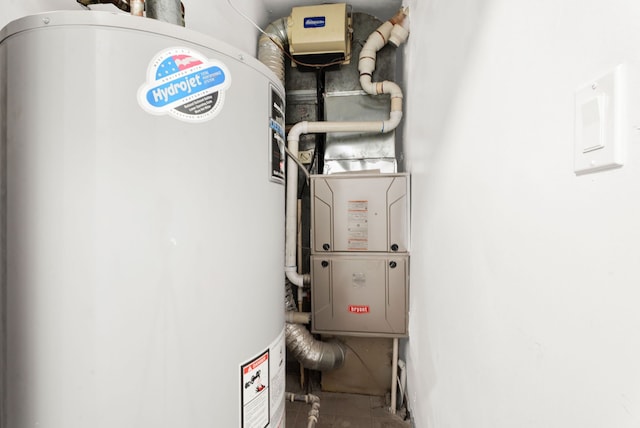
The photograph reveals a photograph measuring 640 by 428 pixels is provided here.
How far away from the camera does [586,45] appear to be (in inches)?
15.3

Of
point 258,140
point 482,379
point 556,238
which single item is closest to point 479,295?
point 482,379

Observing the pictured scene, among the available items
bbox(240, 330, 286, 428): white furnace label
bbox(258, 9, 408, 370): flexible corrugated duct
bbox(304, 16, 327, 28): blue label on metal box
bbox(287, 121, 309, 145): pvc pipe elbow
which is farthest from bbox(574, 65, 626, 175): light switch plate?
bbox(304, 16, 327, 28): blue label on metal box

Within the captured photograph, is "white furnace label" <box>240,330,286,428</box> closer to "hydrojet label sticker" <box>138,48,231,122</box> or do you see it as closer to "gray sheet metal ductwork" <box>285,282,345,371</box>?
"hydrojet label sticker" <box>138,48,231,122</box>

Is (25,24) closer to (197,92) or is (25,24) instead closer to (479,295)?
(197,92)

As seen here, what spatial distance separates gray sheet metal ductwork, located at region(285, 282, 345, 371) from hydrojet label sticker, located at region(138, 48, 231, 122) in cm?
145

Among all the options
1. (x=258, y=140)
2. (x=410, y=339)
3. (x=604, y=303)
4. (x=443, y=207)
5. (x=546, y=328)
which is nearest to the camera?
(x=604, y=303)

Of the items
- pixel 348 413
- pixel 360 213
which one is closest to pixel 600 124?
pixel 360 213

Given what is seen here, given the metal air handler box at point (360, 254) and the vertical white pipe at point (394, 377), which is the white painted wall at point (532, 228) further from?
the vertical white pipe at point (394, 377)

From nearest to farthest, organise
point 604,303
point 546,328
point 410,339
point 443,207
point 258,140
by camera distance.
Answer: point 604,303
point 546,328
point 258,140
point 443,207
point 410,339

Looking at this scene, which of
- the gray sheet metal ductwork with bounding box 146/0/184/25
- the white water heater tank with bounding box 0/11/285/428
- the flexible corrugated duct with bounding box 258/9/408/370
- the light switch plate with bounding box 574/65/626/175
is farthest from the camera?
the flexible corrugated duct with bounding box 258/9/408/370

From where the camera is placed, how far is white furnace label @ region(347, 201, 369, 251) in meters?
1.66

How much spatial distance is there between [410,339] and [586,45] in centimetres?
154

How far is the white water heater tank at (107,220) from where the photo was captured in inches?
19.6

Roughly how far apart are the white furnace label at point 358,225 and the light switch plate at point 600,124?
4.15ft
